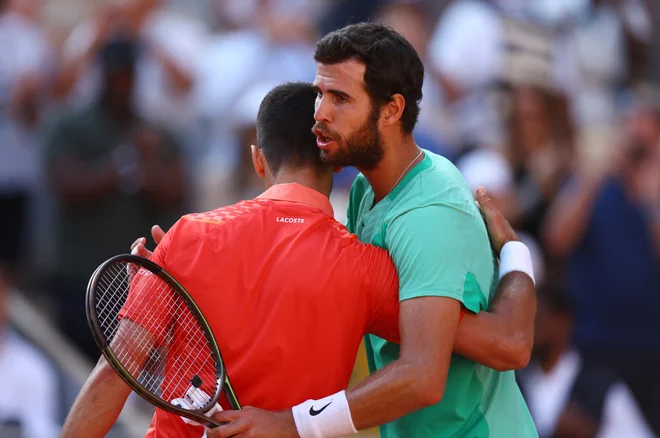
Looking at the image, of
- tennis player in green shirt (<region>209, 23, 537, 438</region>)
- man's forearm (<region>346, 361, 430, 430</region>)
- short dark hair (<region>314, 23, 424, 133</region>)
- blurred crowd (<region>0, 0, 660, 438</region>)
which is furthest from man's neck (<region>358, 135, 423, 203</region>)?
blurred crowd (<region>0, 0, 660, 438</region>)

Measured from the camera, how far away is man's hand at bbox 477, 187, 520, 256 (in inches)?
155

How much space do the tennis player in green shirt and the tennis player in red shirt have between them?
93 millimetres

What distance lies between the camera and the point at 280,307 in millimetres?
3455

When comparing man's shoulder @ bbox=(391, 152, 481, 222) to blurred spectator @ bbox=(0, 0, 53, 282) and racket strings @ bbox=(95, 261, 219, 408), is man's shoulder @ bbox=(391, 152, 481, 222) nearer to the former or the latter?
racket strings @ bbox=(95, 261, 219, 408)

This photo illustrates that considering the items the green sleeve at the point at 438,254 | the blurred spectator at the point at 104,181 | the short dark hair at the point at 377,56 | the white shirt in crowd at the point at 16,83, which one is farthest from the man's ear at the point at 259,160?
the white shirt in crowd at the point at 16,83

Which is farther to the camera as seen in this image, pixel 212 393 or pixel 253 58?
pixel 253 58

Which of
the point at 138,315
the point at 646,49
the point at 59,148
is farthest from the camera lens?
the point at 646,49

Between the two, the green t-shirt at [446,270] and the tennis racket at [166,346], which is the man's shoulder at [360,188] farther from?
the tennis racket at [166,346]

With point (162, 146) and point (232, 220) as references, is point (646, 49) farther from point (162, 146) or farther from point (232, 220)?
point (232, 220)

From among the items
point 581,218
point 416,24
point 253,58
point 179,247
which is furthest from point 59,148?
point 179,247

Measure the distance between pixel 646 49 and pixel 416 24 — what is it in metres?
1.89

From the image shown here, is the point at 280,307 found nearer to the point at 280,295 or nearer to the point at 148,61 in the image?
the point at 280,295

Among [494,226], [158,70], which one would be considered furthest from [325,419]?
[158,70]

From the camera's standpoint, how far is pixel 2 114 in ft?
26.0
